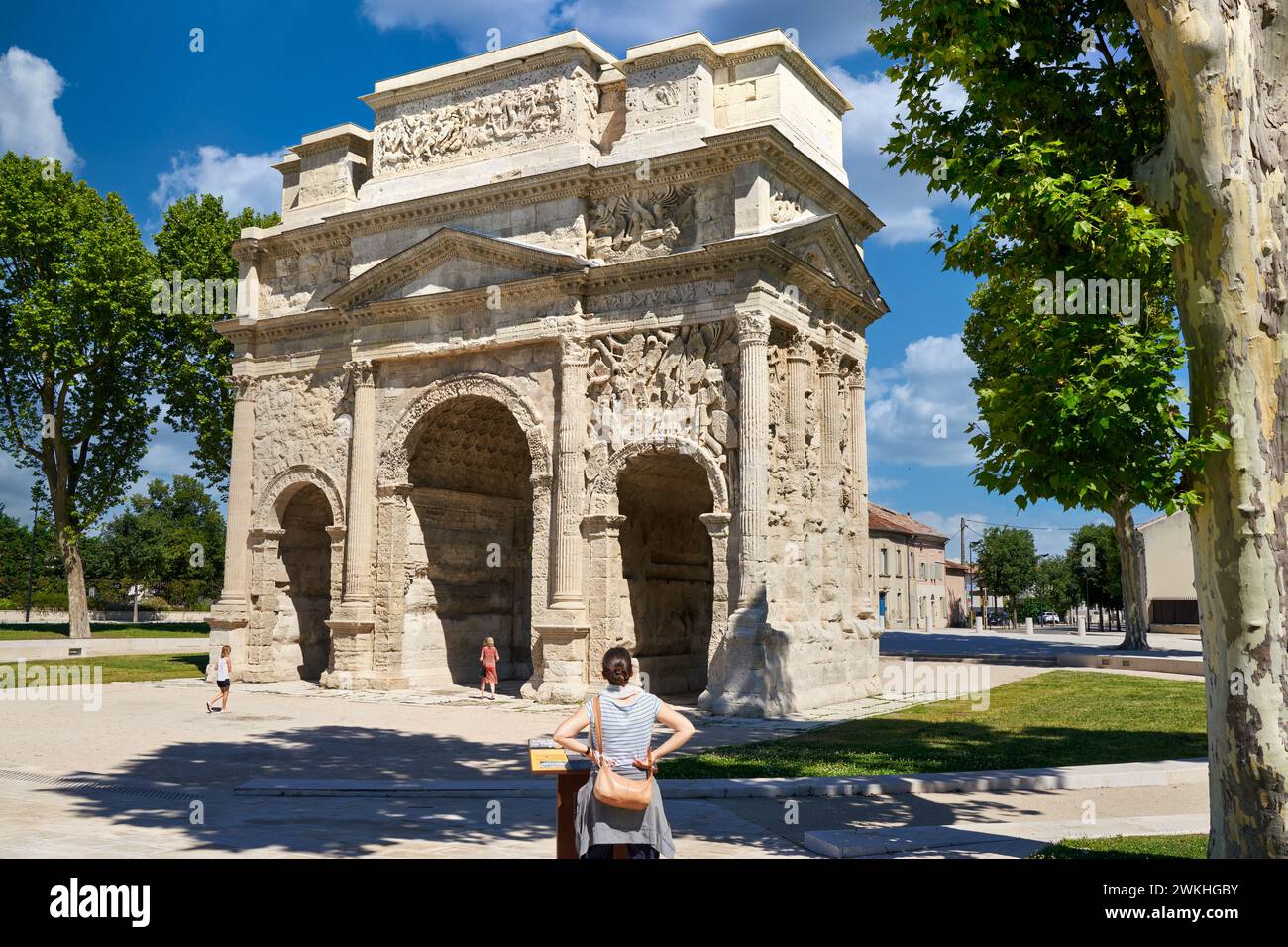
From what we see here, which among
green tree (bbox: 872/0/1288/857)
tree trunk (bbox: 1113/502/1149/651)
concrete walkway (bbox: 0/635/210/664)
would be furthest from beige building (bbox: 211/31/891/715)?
tree trunk (bbox: 1113/502/1149/651)

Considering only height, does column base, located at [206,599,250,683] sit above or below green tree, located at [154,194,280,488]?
below

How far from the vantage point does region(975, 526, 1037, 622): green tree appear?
261 ft

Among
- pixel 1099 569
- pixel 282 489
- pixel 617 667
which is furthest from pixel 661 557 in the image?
pixel 1099 569

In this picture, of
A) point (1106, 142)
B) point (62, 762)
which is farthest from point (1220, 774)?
point (62, 762)

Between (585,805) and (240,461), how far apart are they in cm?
2269

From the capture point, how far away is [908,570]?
68062 millimetres

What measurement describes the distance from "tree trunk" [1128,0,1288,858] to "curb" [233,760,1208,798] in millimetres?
4254

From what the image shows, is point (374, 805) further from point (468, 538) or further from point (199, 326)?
point (199, 326)

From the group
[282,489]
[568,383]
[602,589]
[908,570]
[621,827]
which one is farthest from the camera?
[908,570]

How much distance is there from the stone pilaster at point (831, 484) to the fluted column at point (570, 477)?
195 inches

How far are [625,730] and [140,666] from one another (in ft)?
89.1

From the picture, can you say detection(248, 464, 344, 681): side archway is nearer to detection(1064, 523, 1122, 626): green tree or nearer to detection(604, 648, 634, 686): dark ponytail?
detection(604, 648, 634, 686): dark ponytail
